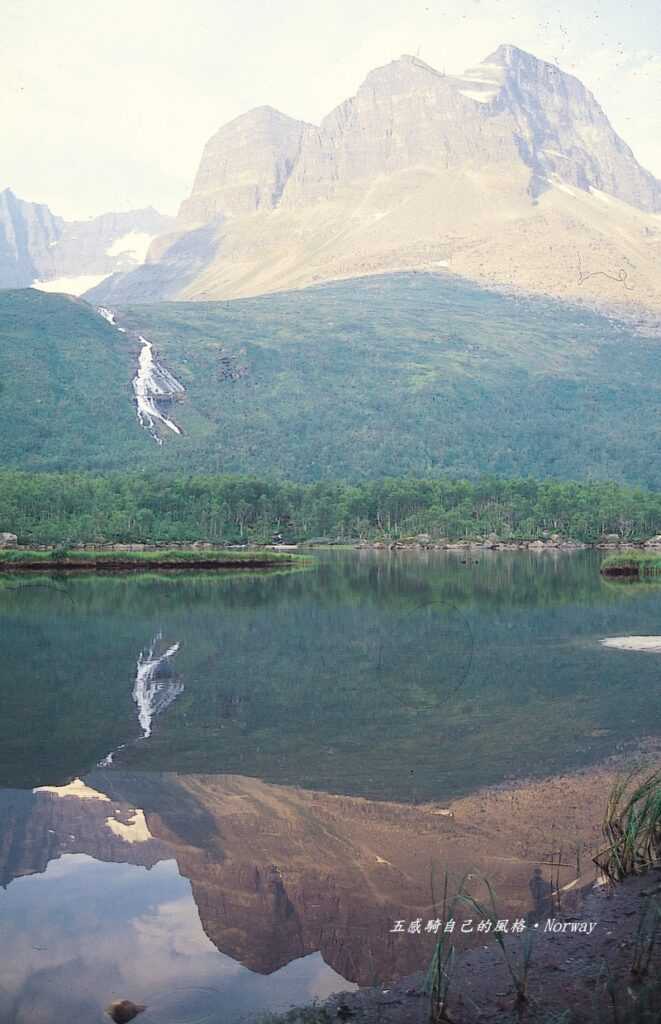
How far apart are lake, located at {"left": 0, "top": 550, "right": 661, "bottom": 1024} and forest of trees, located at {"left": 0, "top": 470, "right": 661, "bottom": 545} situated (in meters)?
68.2

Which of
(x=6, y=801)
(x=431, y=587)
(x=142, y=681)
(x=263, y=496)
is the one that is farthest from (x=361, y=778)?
(x=263, y=496)

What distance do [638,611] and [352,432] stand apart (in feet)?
493

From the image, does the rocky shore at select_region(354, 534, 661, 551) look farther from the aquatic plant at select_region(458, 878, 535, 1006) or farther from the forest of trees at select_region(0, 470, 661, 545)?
the aquatic plant at select_region(458, 878, 535, 1006)

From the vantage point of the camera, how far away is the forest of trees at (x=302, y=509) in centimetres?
10094

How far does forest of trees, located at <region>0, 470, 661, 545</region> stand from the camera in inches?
3974

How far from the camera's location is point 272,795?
→ 14.8 m

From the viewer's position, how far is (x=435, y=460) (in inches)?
7279

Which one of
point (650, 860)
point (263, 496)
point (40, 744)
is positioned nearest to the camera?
point (650, 860)

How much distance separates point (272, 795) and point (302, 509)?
366ft

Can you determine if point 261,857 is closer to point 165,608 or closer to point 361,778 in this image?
point 361,778

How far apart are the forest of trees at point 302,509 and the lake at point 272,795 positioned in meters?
68.2

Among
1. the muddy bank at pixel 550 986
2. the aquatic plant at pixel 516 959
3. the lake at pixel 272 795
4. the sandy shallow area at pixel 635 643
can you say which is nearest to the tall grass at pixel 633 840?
the lake at pixel 272 795

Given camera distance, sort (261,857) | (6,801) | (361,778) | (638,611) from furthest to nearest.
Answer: (638,611), (361,778), (6,801), (261,857)

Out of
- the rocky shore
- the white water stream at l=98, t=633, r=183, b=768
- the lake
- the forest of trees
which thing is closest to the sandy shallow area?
the lake
